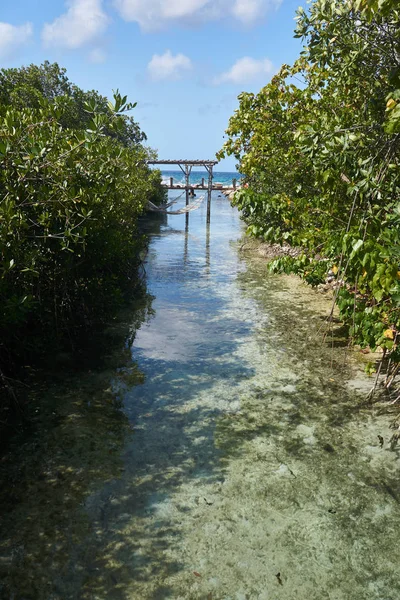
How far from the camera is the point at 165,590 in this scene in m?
3.33

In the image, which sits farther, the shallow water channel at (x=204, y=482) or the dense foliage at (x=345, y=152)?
the dense foliage at (x=345, y=152)

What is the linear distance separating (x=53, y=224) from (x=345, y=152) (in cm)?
386

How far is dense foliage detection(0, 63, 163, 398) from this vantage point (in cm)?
476

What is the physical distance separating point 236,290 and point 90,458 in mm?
Result: 7732

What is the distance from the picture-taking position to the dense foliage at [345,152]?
15.4 feet

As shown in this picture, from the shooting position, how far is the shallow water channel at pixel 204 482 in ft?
11.3

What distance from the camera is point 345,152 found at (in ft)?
16.0

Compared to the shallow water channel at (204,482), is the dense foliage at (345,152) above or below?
above

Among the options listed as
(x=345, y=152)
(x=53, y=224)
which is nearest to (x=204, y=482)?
(x=345, y=152)

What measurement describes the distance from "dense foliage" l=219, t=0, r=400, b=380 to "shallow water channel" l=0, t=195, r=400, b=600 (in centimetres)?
135

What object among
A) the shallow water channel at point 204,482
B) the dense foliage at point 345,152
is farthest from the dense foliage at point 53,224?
the dense foliage at point 345,152

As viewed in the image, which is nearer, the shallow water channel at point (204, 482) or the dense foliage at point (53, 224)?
the shallow water channel at point (204, 482)

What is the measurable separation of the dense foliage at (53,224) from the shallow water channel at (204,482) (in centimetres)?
79

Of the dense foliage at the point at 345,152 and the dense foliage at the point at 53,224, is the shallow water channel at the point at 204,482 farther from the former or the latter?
the dense foliage at the point at 345,152
